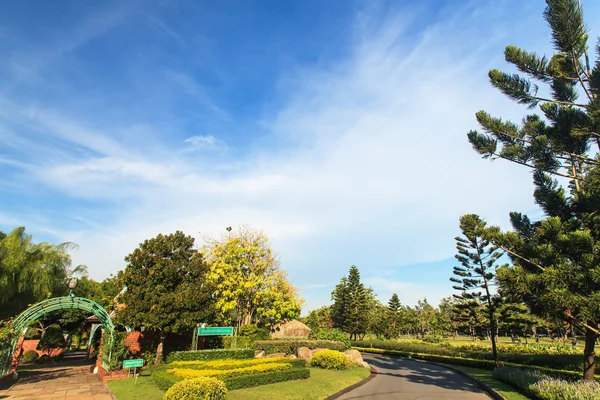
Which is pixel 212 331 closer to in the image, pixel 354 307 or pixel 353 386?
pixel 353 386

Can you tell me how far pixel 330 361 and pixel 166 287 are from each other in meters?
10.4

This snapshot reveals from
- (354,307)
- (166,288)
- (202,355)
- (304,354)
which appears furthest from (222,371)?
(354,307)

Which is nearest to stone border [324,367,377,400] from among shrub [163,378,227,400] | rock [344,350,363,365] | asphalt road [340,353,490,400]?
asphalt road [340,353,490,400]

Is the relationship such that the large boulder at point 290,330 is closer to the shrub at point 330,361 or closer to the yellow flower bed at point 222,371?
the shrub at point 330,361

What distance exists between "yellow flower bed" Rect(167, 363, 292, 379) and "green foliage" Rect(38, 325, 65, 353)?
16.6 metres

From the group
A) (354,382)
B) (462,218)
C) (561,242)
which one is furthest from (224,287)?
(561,242)

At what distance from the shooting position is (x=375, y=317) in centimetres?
5578

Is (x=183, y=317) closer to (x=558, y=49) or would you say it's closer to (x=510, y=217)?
(x=510, y=217)

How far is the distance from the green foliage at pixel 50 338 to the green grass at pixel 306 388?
20.0 meters

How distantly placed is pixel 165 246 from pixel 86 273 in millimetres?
12716

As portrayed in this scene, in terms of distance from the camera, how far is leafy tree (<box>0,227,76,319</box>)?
16828 mm

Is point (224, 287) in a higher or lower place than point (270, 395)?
higher

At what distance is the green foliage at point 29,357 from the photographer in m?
22.8

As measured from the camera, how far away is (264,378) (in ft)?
43.8
